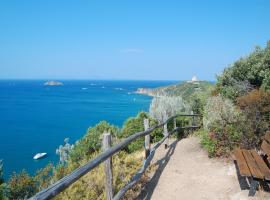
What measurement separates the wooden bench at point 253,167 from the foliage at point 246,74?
25.4ft

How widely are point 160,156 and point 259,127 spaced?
10.8 feet

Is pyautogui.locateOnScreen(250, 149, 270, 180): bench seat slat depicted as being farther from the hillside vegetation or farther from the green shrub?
the green shrub

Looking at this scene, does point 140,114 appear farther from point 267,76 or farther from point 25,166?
point 25,166

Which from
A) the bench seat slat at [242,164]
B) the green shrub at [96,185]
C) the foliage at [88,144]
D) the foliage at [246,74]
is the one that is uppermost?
the foliage at [246,74]

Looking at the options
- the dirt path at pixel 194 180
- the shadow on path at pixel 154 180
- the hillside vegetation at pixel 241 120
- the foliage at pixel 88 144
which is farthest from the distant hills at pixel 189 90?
the dirt path at pixel 194 180

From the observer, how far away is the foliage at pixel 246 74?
14.2 m

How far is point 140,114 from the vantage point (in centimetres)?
1872

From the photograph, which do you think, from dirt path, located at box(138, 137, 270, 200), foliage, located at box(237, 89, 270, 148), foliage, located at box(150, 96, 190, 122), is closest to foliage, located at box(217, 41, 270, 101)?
foliage, located at box(237, 89, 270, 148)

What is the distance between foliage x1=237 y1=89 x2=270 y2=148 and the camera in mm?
8531

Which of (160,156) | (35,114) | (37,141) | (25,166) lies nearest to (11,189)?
(160,156)

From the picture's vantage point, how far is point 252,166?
5492 millimetres

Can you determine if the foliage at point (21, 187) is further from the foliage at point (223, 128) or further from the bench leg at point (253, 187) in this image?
the bench leg at point (253, 187)

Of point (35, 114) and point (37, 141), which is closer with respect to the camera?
point (37, 141)

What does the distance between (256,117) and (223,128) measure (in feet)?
3.26
